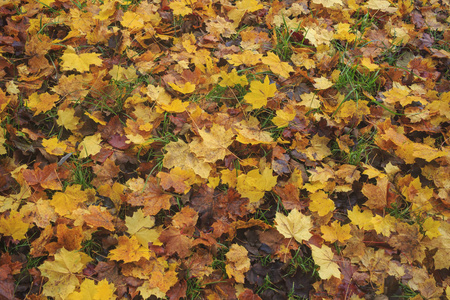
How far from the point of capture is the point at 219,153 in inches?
83.2

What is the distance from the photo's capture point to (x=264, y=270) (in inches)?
72.0

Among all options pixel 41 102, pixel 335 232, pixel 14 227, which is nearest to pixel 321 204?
pixel 335 232

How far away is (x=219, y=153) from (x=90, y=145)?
0.85 m

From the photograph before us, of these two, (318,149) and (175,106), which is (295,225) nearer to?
(318,149)

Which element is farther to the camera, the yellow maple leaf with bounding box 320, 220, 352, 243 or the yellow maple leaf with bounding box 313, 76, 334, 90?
the yellow maple leaf with bounding box 313, 76, 334, 90

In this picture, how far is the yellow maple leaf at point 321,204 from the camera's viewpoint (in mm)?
1988

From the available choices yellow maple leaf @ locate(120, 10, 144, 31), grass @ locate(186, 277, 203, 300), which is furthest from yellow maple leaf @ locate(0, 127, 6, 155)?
grass @ locate(186, 277, 203, 300)

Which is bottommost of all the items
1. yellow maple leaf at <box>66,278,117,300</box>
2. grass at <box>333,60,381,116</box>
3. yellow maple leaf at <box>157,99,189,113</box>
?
yellow maple leaf at <box>66,278,117,300</box>

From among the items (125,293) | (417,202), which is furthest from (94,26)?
(417,202)

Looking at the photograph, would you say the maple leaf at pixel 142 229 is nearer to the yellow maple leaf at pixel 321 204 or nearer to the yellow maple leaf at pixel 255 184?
the yellow maple leaf at pixel 255 184

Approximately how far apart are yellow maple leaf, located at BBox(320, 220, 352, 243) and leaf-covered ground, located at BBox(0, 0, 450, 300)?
1 centimetres

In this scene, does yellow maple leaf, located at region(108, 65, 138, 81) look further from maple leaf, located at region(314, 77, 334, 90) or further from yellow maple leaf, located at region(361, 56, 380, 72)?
yellow maple leaf, located at region(361, 56, 380, 72)

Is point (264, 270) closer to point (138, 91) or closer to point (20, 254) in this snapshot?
point (20, 254)

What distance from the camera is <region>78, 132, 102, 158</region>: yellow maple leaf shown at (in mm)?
2133
